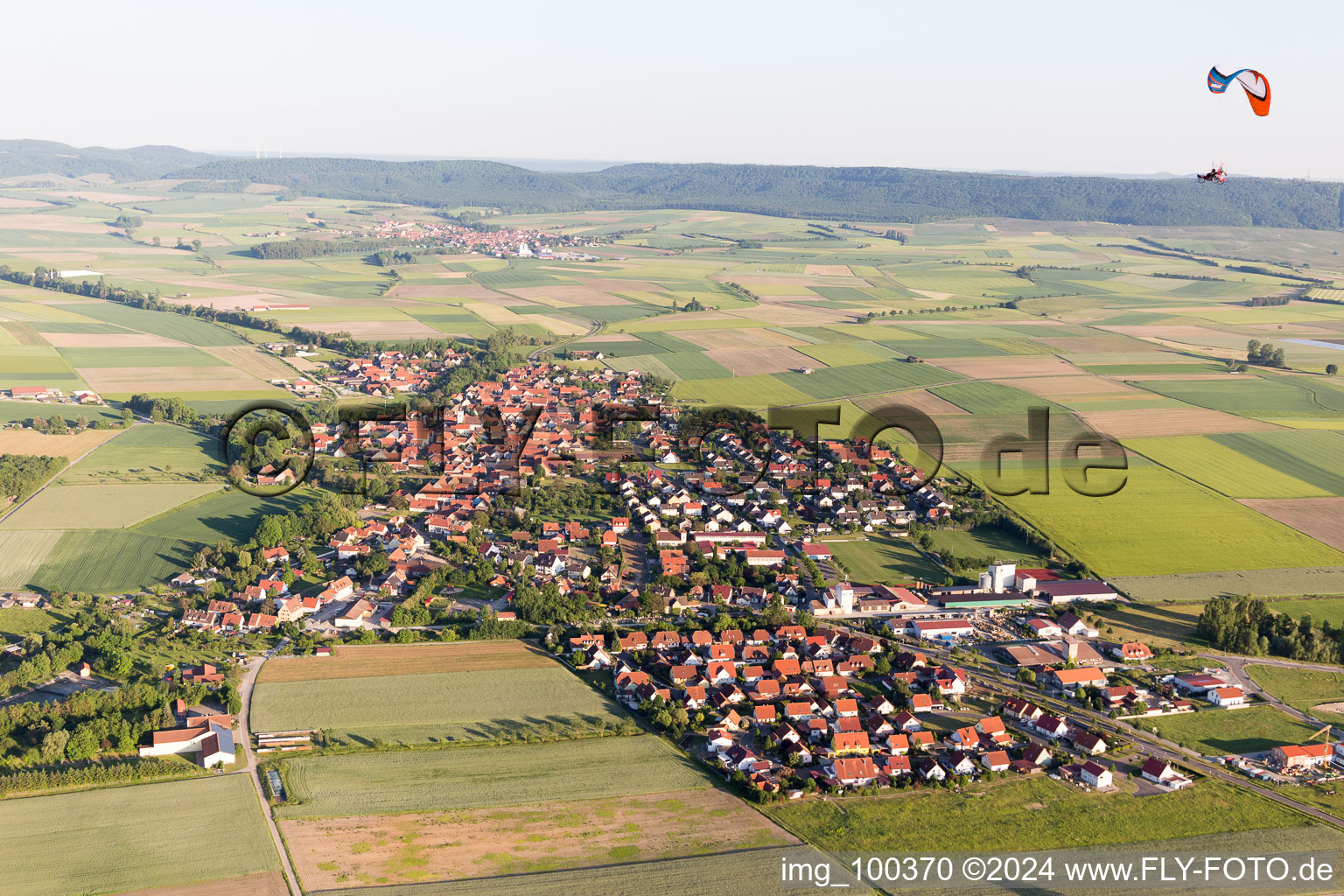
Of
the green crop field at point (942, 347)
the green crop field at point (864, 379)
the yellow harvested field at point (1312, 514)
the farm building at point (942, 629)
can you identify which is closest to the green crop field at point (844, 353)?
the green crop field at point (864, 379)

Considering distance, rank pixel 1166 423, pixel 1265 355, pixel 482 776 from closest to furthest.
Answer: pixel 482 776
pixel 1166 423
pixel 1265 355

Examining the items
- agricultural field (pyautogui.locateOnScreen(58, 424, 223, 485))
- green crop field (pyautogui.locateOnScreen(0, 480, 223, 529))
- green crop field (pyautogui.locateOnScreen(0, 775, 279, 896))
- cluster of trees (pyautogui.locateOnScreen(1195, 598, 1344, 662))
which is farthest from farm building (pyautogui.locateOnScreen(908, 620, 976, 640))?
agricultural field (pyautogui.locateOnScreen(58, 424, 223, 485))

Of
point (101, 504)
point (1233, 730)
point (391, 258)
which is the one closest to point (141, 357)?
point (101, 504)

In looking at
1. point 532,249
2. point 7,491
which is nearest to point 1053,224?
point 532,249

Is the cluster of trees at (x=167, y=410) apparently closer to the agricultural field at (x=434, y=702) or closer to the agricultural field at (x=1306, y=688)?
the agricultural field at (x=434, y=702)

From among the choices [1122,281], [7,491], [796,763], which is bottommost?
[796,763]

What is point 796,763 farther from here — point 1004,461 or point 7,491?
point 7,491

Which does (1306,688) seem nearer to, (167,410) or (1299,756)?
(1299,756)
